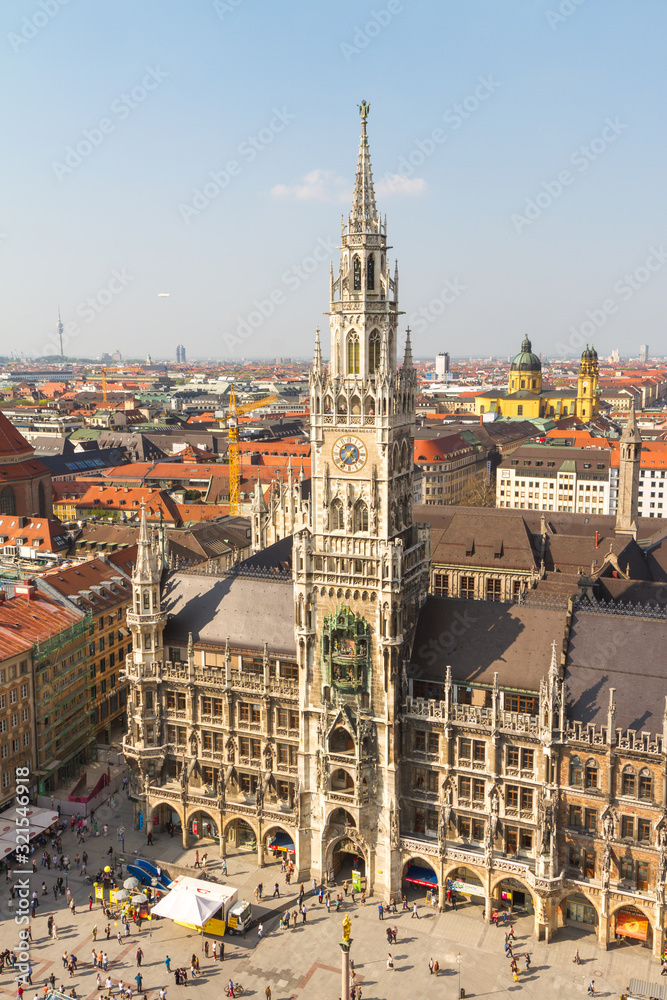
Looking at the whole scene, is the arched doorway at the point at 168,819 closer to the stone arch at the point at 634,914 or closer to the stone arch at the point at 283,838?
the stone arch at the point at 283,838

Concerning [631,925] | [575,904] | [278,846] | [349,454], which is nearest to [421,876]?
[575,904]

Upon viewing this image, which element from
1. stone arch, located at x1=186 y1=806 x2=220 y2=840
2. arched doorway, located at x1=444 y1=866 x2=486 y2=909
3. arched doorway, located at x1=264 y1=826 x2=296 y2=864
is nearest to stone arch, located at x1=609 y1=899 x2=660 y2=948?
arched doorway, located at x1=444 y1=866 x2=486 y2=909

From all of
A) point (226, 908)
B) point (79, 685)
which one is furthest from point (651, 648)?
point (79, 685)

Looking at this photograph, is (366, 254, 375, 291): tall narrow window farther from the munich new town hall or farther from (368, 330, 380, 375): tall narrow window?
(368, 330, 380, 375): tall narrow window

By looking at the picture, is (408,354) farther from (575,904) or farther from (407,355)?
(575,904)

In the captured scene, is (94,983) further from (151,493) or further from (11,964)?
(151,493)
